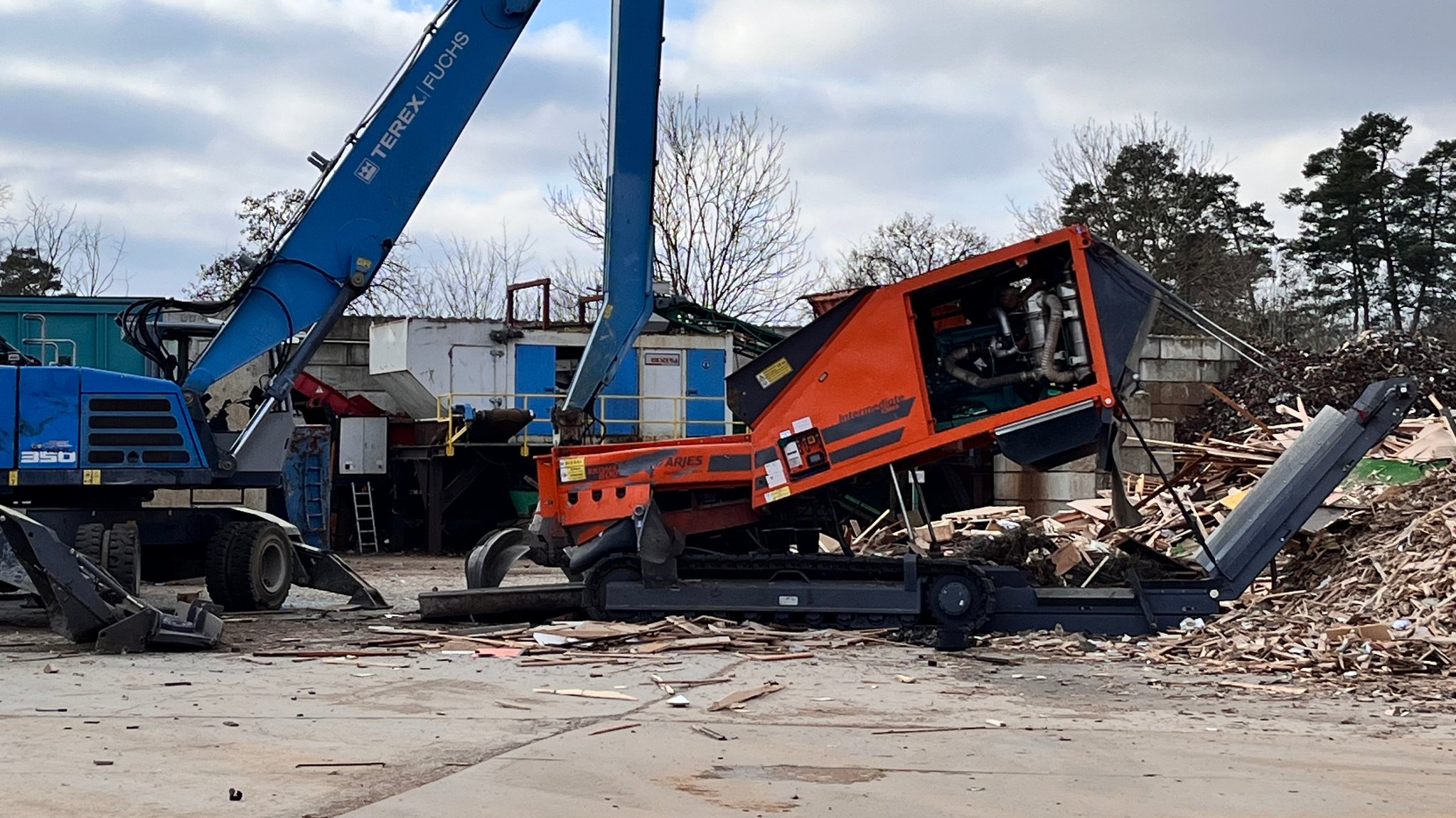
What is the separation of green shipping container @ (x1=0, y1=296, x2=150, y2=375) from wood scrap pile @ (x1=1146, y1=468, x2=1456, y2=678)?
12861 millimetres

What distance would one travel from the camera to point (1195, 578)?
36.7 feet

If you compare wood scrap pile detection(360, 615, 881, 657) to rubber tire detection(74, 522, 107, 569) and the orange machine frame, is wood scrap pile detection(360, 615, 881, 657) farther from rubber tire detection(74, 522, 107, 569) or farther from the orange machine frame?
rubber tire detection(74, 522, 107, 569)

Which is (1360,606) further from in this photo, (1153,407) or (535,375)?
(535,375)

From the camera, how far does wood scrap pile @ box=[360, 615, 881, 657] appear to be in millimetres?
10109

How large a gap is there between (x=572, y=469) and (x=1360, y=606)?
568 centimetres

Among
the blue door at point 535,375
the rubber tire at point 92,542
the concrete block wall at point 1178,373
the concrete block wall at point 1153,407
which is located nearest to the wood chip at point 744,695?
the rubber tire at point 92,542

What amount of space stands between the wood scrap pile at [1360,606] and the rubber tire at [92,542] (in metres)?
8.24

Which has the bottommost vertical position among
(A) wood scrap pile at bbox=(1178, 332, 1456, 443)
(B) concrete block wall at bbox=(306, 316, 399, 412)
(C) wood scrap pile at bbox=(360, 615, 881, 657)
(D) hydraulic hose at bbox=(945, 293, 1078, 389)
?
(C) wood scrap pile at bbox=(360, 615, 881, 657)

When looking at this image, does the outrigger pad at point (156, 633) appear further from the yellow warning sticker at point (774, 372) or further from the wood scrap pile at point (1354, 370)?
the wood scrap pile at point (1354, 370)

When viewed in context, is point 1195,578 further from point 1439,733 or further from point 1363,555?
point 1439,733

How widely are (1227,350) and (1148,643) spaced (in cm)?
1633

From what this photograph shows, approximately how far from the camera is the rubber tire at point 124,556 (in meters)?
12.4

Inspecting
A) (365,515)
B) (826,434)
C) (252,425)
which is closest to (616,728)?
(826,434)

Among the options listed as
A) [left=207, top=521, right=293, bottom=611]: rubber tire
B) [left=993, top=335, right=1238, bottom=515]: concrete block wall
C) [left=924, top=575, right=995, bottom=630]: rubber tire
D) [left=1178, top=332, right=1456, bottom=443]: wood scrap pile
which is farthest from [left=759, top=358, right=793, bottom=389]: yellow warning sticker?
[left=993, top=335, right=1238, bottom=515]: concrete block wall
